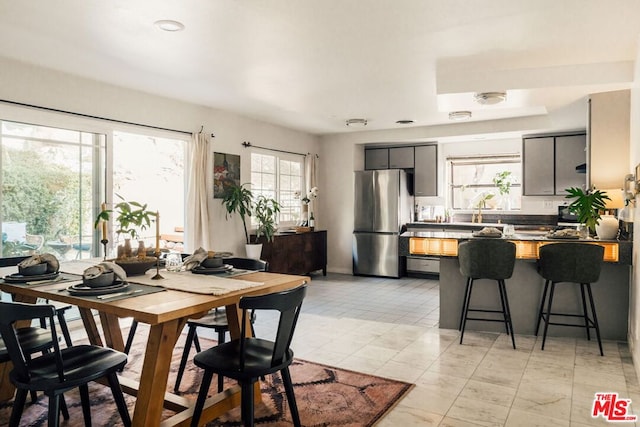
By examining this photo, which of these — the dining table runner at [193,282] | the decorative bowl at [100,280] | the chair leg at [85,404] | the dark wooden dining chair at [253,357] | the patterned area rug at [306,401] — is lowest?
the patterned area rug at [306,401]

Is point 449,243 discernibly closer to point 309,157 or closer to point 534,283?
point 534,283

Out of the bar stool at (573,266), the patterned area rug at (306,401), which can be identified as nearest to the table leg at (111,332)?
the patterned area rug at (306,401)

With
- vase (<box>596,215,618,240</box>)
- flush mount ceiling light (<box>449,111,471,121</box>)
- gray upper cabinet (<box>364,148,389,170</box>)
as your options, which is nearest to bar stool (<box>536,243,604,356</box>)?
vase (<box>596,215,618,240</box>)

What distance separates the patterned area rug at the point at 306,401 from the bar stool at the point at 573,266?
5.63 ft

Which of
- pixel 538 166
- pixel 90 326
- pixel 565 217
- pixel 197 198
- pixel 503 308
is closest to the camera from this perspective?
pixel 90 326

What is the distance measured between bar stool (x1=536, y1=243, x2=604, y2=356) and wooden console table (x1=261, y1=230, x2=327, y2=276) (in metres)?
3.83

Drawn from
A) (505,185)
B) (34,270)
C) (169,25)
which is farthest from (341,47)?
(505,185)

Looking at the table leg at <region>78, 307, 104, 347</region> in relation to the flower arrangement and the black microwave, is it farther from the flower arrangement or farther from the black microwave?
the black microwave

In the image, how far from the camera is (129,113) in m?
5.07

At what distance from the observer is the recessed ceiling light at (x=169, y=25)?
3.22 m

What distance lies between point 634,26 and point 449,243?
226cm

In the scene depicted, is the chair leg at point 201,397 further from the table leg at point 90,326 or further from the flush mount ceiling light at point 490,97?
the flush mount ceiling light at point 490,97

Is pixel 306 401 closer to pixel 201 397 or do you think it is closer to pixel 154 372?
pixel 201 397

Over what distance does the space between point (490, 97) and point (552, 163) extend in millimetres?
3001
